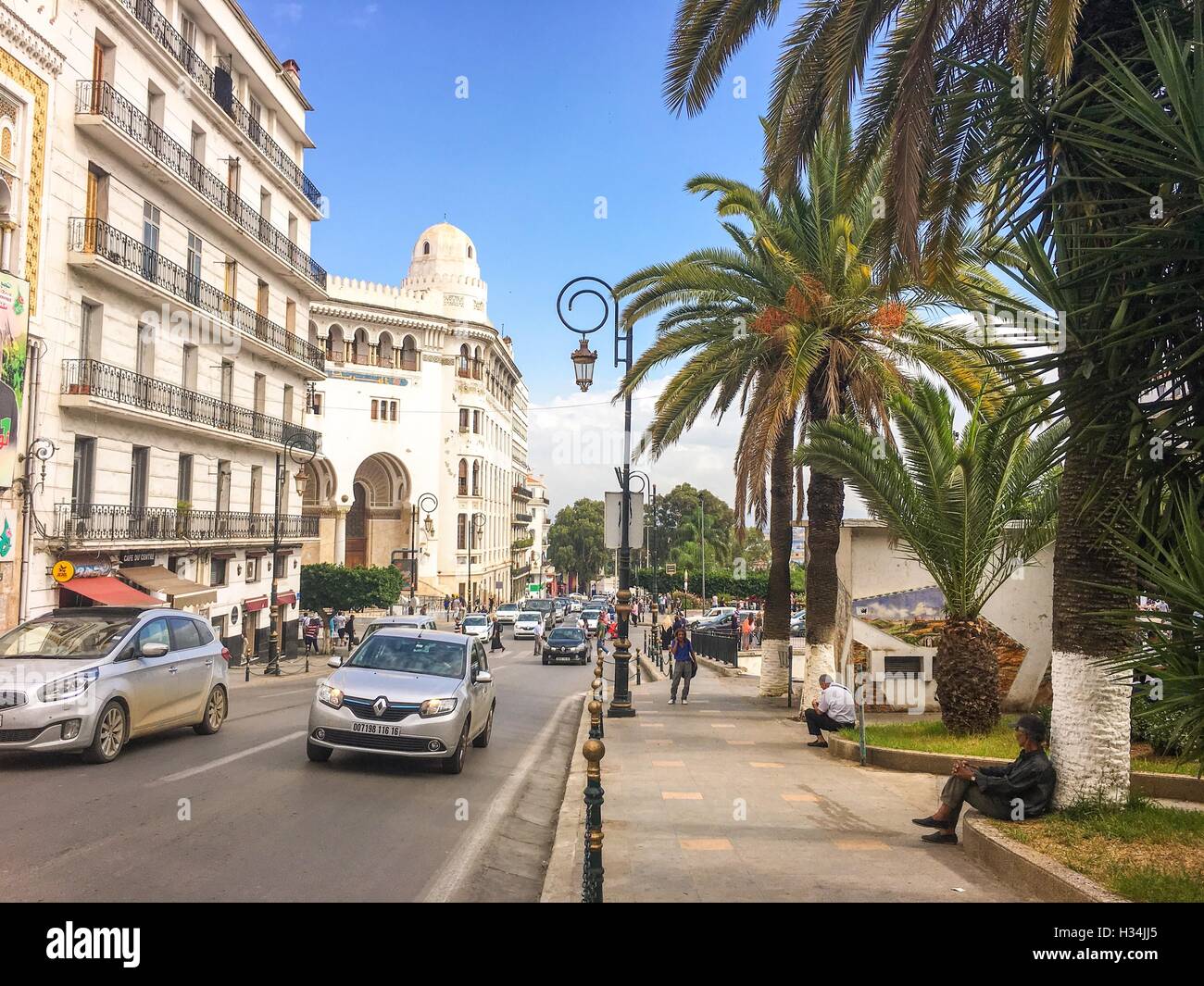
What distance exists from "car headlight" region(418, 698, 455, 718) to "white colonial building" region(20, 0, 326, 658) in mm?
14403

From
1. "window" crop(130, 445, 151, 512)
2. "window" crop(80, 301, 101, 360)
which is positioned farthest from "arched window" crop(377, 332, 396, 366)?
"window" crop(80, 301, 101, 360)

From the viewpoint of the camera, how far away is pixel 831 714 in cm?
1386

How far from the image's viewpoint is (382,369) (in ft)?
221

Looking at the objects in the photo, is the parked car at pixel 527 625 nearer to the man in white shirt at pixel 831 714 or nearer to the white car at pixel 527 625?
the white car at pixel 527 625

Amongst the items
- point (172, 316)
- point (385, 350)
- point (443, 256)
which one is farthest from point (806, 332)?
point (443, 256)

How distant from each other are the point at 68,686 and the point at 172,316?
769 inches

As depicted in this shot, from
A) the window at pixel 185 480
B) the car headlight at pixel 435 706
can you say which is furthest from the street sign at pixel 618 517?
the window at pixel 185 480

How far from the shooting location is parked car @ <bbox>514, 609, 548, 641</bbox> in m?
49.8

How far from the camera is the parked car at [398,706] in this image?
9492 mm

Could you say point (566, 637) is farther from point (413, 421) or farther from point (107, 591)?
point (413, 421)

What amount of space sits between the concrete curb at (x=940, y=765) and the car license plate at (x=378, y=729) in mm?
5923

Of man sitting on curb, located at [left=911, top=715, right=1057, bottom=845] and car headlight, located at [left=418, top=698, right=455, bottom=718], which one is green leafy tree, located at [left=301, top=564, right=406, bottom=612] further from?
man sitting on curb, located at [left=911, top=715, right=1057, bottom=845]
